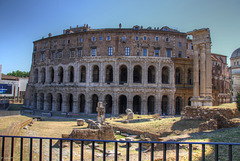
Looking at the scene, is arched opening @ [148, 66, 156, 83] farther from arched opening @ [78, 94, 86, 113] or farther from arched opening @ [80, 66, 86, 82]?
arched opening @ [78, 94, 86, 113]

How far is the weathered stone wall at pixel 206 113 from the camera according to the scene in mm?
16328

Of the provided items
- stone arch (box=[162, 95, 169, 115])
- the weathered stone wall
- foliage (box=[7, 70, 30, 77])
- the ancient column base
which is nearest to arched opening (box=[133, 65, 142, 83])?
stone arch (box=[162, 95, 169, 115])

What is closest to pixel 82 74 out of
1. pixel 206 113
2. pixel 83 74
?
pixel 83 74

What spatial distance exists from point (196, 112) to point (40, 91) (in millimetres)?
34808

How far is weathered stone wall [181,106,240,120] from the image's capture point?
16.3 meters

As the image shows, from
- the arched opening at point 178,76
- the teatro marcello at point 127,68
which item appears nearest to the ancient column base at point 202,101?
the teatro marcello at point 127,68

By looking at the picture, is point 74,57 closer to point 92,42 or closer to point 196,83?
point 92,42

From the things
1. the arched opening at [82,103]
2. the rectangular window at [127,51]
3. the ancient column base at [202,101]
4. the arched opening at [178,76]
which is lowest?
the arched opening at [82,103]

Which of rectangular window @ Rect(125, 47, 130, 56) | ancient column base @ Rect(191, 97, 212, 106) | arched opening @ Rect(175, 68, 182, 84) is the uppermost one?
rectangular window @ Rect(125, 47, 130, 56)

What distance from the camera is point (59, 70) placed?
129ft

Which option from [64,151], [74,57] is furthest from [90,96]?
[64,151]

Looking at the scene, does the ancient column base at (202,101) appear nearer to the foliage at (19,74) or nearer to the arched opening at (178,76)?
the arched opening at (178,76)

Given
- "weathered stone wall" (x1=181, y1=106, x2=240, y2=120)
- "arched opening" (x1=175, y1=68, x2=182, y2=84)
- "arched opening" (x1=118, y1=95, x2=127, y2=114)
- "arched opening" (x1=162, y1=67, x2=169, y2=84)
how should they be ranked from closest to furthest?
"weathered stone wall" (x1=181, y1=106, x2=240, y2=120)
"arched opening" (x1=118, y1=95, x2=127, y2=114)
"arched opening" (x1=162, y1=67, x2=169, y2=84)
"arched opening" (x1=175, y1=68, x2=182, y2=84)

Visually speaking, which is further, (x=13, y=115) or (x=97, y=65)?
(x=97, y=65)
